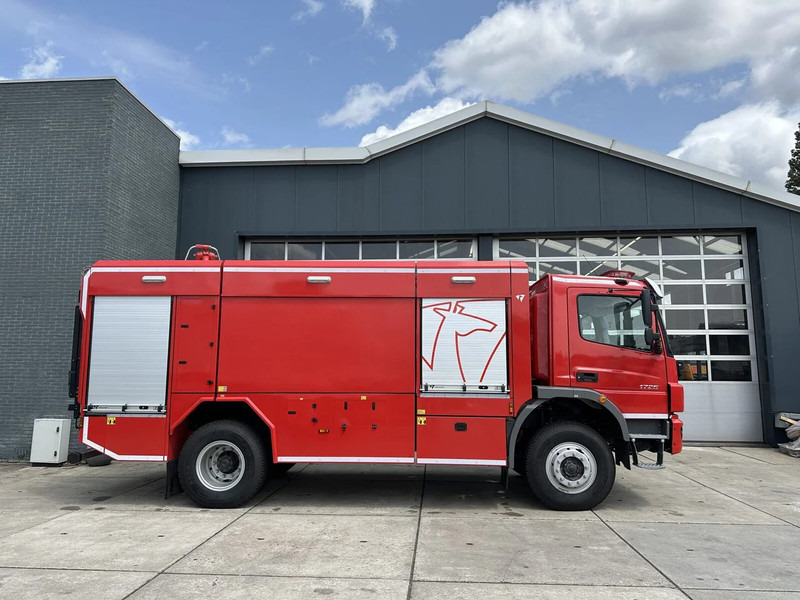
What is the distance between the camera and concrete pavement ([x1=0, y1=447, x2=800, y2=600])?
4.18 m

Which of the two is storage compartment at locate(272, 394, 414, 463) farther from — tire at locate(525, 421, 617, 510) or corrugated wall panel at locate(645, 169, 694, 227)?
corrugated wall panel at locate(645, 169, 694, 227)

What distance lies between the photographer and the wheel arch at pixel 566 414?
6324 mm

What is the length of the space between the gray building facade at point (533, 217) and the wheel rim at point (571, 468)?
237 inches

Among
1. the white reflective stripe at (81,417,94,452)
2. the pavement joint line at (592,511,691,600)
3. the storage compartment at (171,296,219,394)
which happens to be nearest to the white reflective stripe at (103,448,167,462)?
the white reflective stripe at (81,417,94,452)

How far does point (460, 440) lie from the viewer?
6.41 metres

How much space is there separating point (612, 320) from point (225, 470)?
16.8ft

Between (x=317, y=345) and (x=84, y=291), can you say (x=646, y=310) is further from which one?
(x=84, y=291)

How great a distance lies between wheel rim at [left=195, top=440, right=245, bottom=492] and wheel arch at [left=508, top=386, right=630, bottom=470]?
3310 millimetres

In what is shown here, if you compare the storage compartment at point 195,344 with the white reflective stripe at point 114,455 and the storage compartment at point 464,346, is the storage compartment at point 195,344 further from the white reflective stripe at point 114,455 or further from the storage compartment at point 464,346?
the storage compartment at point 464,346

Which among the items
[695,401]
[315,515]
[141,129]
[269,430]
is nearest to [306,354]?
[269,430]

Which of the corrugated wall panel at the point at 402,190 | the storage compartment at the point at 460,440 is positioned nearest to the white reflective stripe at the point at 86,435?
the storage compartment at the point at 460,440

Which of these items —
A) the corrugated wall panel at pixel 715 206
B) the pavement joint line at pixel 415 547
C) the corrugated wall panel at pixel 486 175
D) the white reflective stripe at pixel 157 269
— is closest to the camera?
the pavement joint line at pixel 415 547

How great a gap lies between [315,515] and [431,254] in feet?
23.2

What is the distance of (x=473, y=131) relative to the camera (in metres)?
11.9
